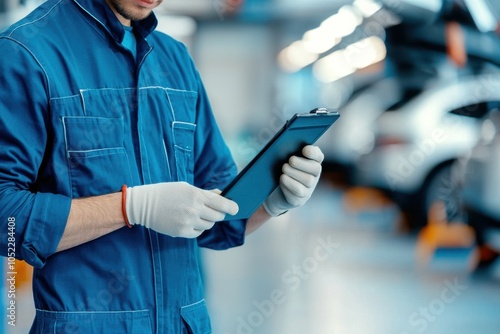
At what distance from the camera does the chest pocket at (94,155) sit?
4.30 ft

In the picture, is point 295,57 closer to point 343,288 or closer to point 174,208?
point 343,288

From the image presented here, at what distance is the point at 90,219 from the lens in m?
1.27

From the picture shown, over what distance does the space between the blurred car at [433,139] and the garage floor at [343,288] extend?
19.5 inches

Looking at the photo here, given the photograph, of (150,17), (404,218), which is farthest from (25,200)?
(404,218)

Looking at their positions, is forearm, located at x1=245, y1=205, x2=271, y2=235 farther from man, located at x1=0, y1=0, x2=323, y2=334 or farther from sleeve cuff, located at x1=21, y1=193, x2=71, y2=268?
sleeve cuff, located at x1=21, y1=193, x2=71, y2=268

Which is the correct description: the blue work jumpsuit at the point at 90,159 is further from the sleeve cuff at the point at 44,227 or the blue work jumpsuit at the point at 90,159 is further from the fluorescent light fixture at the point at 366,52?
the fluorescent light fixture at the point at 366,52

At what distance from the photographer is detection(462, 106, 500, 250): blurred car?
480 cm

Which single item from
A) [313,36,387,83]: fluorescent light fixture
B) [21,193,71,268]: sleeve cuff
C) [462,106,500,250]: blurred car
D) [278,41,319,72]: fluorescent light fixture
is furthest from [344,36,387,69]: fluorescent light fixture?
[21,193,71,268]: sleeve cuff

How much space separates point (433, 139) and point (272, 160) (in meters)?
5.21

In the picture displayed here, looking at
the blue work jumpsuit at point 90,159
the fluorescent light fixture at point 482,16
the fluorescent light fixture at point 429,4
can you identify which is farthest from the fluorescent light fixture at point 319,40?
the blue work jumpsuit at point 90,159

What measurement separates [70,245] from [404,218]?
617 centimetres

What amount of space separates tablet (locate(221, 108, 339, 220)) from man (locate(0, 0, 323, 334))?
26 millimetres

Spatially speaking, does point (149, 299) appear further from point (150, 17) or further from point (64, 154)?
point (150, 17)

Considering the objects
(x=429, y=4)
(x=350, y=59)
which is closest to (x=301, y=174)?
(x=429, y=4)
